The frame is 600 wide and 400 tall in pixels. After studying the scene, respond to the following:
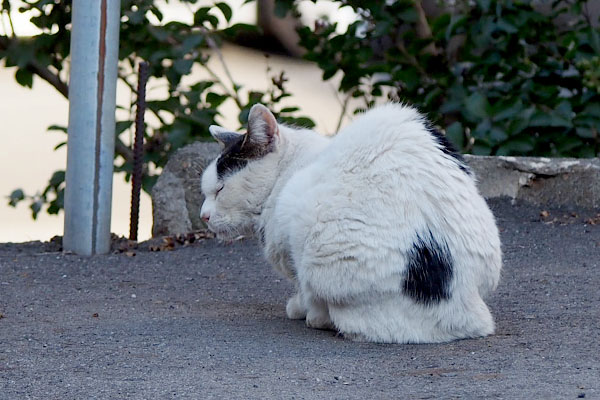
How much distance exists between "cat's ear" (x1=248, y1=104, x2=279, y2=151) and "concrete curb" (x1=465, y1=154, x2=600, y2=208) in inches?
88.8

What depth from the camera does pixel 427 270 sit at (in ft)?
10.6

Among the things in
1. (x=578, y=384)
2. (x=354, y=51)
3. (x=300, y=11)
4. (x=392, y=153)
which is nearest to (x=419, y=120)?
(x=392, y=153)

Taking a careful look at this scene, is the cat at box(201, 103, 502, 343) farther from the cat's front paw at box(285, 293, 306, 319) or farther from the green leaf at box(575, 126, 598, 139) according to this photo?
the green leaf at box(575, 126, 598, 139)

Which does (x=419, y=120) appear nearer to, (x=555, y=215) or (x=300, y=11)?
(x=555, y=215)

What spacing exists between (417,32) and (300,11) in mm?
865

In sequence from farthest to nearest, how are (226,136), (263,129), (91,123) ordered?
(91,123), (226,136), (263,129)

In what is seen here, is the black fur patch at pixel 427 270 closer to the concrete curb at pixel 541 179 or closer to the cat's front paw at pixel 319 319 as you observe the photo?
the cat's front paw at pixel 319 319

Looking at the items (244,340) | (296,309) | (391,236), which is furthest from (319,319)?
(391,236)

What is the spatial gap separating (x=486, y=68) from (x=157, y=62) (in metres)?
2.19

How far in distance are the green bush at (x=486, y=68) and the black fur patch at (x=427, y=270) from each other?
2.82 m

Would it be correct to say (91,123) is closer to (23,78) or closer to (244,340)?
(23,78)

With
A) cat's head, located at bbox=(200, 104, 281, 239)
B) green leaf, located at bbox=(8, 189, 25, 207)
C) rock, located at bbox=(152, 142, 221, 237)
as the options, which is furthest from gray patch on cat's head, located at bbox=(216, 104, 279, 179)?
green leaf, located at bbox=(8, 189, 25, 207)

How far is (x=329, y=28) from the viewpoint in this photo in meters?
6.58

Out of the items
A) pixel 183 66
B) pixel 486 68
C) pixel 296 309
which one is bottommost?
pixel 296 309
